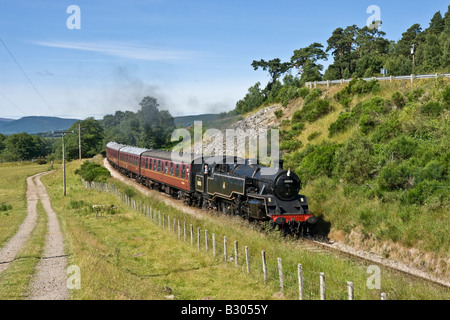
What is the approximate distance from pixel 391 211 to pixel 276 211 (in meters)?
5.27

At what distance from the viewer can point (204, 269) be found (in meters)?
13.3

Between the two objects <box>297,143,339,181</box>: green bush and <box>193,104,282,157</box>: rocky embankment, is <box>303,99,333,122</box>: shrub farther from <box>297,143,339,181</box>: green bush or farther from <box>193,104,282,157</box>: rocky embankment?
<box>297,143,339,181</box>: green bush

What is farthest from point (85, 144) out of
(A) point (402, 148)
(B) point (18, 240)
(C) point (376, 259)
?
(C) point (376, 259)

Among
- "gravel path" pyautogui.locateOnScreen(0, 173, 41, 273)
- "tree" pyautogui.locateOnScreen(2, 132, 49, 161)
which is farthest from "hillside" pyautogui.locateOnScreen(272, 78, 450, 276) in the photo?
"tree" pyautogui.locateOnScreen(2, 132, 49, 161)

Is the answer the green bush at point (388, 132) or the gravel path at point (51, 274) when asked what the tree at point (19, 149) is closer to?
the gravel path at point (51, 274)

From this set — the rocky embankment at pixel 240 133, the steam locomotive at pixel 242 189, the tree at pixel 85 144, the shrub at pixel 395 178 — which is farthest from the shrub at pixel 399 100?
the tree at pixel 85 144

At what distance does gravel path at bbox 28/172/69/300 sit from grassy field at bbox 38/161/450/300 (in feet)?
1.42

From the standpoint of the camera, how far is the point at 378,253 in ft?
52.4

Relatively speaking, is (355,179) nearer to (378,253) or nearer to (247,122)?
(378,253)

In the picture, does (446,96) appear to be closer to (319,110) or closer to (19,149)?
(319,110)

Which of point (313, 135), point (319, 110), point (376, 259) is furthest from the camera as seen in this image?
point (319, 110)

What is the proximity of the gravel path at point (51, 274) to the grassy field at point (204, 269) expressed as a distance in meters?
0.43

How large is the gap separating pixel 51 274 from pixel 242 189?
368 inches

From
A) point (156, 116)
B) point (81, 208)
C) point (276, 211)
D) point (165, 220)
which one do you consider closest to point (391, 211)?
point (276, 211)
